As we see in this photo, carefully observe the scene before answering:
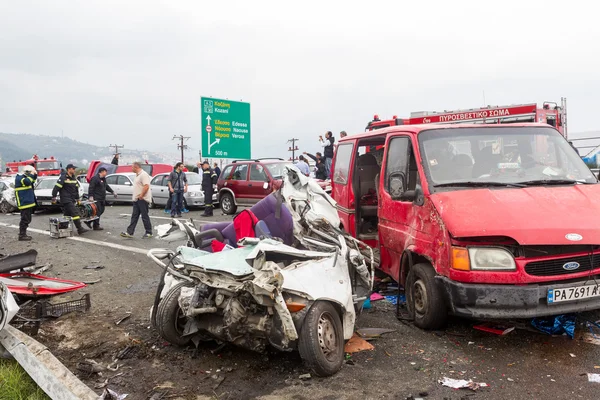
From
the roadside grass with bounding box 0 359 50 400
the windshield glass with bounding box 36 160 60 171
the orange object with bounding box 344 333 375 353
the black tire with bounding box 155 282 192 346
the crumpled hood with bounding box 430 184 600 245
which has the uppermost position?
the windshield glass with bounding box 36 160 60 171

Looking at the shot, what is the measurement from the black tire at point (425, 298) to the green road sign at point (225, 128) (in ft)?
64.8

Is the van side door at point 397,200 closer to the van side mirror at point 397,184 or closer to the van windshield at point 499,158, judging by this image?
the van side mirror at point 397,184

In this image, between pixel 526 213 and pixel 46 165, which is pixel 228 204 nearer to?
pixel 526 213

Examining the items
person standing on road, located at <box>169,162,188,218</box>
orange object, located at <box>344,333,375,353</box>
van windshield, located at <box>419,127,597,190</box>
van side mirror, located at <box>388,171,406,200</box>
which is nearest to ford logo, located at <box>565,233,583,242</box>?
van windshield, located at <box>419,127,597,190</box>

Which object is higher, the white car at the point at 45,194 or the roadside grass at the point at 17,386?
the white car at the point at 45,194

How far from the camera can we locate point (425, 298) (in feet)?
14.3

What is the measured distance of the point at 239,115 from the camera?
24.8 metres

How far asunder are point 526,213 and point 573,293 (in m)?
0.72

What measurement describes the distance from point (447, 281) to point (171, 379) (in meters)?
2.40

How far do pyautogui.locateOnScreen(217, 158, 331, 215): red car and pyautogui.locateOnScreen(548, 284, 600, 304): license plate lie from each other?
426 inches

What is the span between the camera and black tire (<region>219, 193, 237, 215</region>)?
49.6ft

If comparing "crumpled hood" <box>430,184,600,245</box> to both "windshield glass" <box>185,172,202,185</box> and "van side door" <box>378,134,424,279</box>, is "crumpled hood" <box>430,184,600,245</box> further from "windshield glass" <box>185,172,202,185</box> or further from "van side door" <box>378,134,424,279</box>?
"windshield glass" <box>185,172,202,185</box>

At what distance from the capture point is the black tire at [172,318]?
13.6 feet

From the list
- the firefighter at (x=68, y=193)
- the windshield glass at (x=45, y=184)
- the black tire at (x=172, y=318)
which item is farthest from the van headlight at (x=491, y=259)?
the windshield glass at (x=45, y=184)
